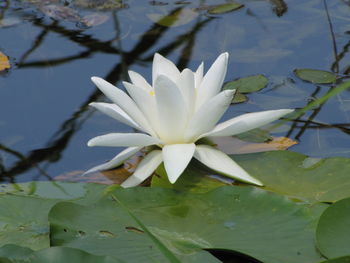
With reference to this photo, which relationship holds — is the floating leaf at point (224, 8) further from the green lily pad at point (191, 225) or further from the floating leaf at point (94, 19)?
the green lily pad at point (191, 225)

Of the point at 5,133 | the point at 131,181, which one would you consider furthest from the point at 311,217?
the point at 5,133

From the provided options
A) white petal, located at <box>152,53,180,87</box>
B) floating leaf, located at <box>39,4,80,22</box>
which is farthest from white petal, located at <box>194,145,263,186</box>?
floating leaf, located at <box>39,4,80,22</box>

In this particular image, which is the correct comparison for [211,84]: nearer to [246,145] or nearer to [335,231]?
[246,145]

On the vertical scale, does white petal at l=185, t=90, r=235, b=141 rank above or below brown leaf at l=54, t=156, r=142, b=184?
above

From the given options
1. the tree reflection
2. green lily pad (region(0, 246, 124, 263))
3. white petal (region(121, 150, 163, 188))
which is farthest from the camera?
the tree reflection

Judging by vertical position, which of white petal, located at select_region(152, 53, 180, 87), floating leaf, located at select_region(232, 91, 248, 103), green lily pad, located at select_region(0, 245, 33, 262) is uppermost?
white petal, located at select_region(152, 53, 180, 87)

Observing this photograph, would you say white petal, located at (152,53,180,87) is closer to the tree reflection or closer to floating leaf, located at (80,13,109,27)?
the tree reflection

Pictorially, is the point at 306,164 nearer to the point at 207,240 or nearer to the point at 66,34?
the point at 207,240

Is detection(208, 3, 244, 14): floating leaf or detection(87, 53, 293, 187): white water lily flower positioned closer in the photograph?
detection(87, 53, 293, 187): white water lily flower

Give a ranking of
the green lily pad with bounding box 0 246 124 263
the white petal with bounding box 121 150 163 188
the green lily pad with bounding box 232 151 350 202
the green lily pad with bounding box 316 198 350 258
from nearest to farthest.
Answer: the green lily pad with bounding box 0 246 124 263, the green lily pad with bounding box 316 198 350 258, the green lily pad with bounding box 232 151 350 202, the white petal with bounding box 121 150 163 188
